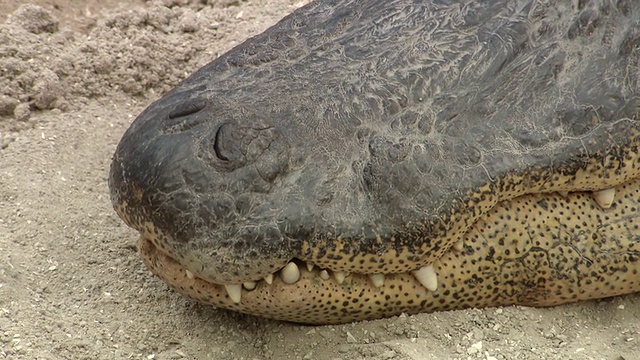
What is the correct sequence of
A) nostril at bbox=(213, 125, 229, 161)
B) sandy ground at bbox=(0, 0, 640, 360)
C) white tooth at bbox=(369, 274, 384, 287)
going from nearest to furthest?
nostril at bbox=(213, 125, 229, 161) < white tooth at bbox=(369, 274, 384, 287) < sandy ground at bbox=(0, 0, 640, 360)

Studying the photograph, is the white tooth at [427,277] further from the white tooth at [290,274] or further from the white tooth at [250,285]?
the white tooth at [250,285]

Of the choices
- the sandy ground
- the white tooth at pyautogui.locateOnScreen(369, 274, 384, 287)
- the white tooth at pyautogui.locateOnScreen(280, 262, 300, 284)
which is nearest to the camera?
the white tooth at pyautogui.locateOnScreen(280, 262, 300, 284)

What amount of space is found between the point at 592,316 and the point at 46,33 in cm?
286

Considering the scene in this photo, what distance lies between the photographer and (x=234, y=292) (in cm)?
261

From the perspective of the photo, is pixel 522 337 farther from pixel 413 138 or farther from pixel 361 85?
pixel 361 85

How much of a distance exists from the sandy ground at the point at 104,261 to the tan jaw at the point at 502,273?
0.30 feet

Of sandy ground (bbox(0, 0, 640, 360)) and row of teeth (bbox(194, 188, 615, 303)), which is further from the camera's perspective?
sandy ground (bbox(0, 0, 640, 360))

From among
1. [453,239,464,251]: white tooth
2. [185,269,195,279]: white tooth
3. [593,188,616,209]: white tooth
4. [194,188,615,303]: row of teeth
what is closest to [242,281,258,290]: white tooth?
[194,188,615,303]: row of teeth

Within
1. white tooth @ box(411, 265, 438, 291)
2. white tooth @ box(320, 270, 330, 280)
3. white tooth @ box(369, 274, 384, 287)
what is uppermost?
white tooth @ box(320, 270, 330, 280)

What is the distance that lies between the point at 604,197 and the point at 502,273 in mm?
429

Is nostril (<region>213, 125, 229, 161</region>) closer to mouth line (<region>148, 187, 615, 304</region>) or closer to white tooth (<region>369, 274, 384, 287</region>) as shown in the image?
mouth line (<region>148, 187, 615, 304</region>)

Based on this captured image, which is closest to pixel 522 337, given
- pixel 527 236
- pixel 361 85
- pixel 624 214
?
pixel 527 236

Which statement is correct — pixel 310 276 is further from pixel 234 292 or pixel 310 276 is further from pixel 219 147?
pixel 219 147

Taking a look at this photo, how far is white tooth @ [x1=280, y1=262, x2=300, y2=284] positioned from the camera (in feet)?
8.42
